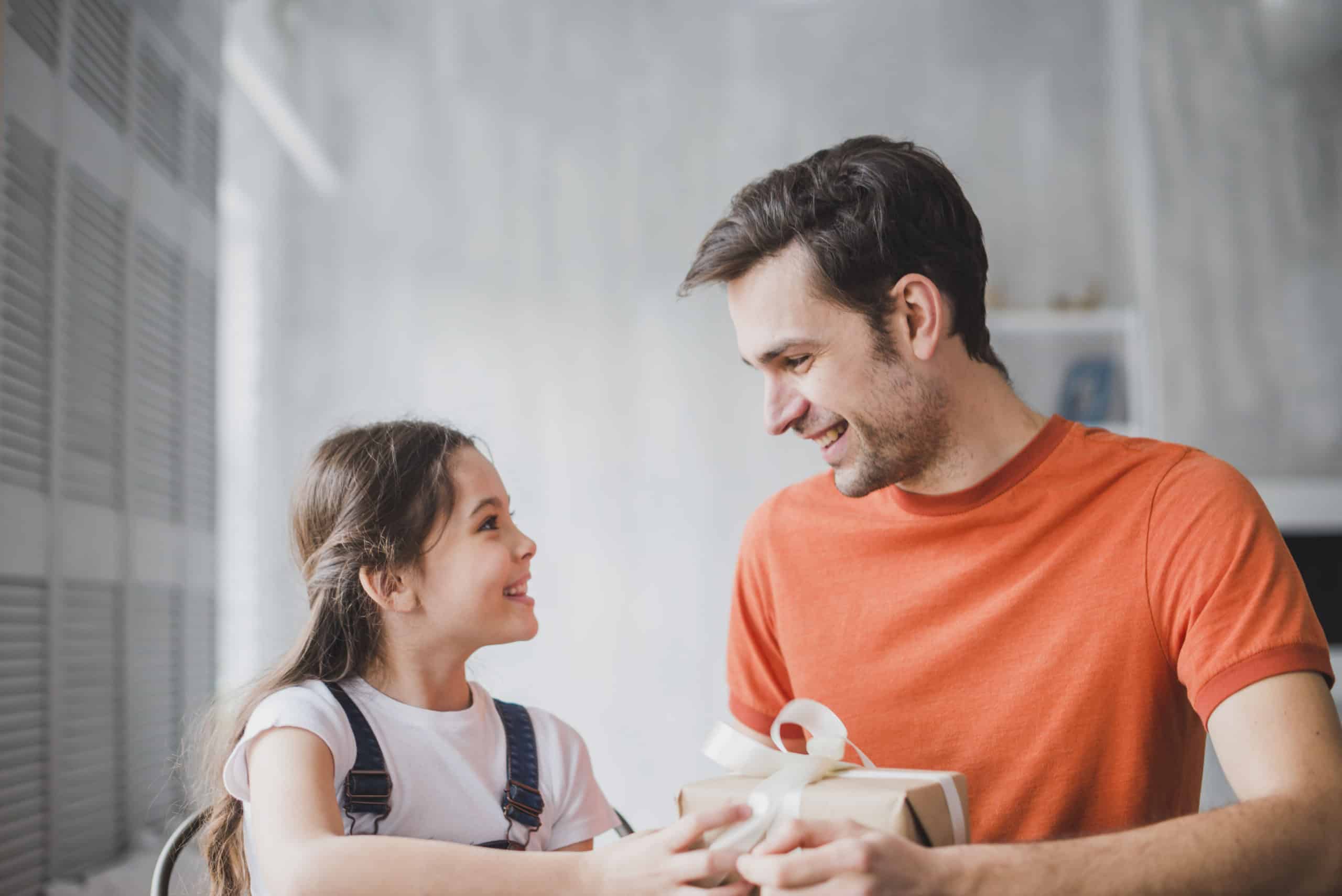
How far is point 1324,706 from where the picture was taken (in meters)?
0.95

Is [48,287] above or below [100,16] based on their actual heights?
below

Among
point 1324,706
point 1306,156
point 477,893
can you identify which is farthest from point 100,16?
point 1306,156

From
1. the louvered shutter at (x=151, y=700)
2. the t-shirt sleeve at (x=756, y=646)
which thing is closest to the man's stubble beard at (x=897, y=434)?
the t-shirt sleeve at (x=756, y=646)

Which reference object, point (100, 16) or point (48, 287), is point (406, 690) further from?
point (100, 16)

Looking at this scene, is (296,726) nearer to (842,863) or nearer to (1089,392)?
(842,863)

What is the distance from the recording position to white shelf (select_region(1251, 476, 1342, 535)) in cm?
290

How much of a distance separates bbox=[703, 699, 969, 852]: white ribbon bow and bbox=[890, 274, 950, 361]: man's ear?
50 centimetres

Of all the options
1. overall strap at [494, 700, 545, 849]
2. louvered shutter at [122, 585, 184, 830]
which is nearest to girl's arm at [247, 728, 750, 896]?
overall strap at [494, 700, 545, 849]

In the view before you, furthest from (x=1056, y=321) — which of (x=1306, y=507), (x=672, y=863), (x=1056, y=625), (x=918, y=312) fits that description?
(x=672, y=863)

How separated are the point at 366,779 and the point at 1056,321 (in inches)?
109

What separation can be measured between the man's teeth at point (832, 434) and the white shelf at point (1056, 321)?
2119mm

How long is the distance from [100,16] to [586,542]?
6.28 ft

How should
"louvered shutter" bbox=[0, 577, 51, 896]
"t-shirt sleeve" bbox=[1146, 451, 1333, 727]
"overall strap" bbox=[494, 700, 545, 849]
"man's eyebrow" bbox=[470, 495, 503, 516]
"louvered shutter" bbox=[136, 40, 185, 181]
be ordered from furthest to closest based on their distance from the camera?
"louvered shutter" bbox=[136, 40, 185, 181] < "louvered shutter" bbox=[0, 577, 51, 896] < "man's eyebrow" bbox=[470, 495, 503, 516] < "overall strap" bbox=[494, 700, 545, 849] < "t-shirt sleeve" bbox=[1146, 451, 1333, 727]

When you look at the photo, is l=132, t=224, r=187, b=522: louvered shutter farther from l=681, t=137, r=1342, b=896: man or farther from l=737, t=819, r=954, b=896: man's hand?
l=737, t=819, r=954, b=896: man's hand
